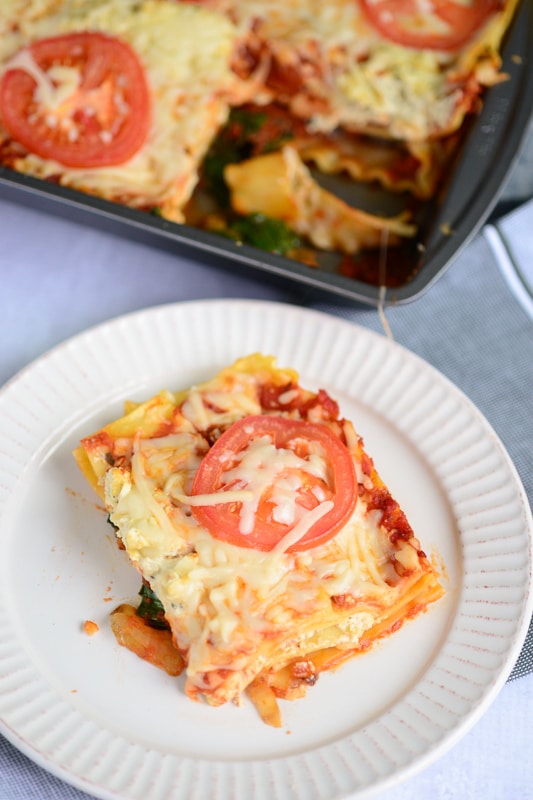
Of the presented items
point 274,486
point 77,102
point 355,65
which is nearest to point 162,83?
point 77,102

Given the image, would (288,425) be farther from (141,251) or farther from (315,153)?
(315,153)

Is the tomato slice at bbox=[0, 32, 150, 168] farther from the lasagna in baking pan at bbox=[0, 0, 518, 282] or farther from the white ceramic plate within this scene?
the white ceramic plate

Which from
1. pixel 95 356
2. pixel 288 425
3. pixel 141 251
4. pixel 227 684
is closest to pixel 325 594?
pixel 227 684

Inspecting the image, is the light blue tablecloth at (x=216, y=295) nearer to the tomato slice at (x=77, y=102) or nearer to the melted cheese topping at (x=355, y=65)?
the tomato slice at (x=77, y=102)

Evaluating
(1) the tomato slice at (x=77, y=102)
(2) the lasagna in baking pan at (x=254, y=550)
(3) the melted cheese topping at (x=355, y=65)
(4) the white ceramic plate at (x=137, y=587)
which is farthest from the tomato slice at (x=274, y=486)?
(3) the melted cheese topping at (x=355, y=65)

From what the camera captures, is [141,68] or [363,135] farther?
[363,135]

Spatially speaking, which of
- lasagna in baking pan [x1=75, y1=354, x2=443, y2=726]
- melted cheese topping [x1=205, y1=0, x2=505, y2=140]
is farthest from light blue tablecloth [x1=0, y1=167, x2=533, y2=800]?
lasagna in baking pan [x1=75, y1=354, x2=443, y2=726]
